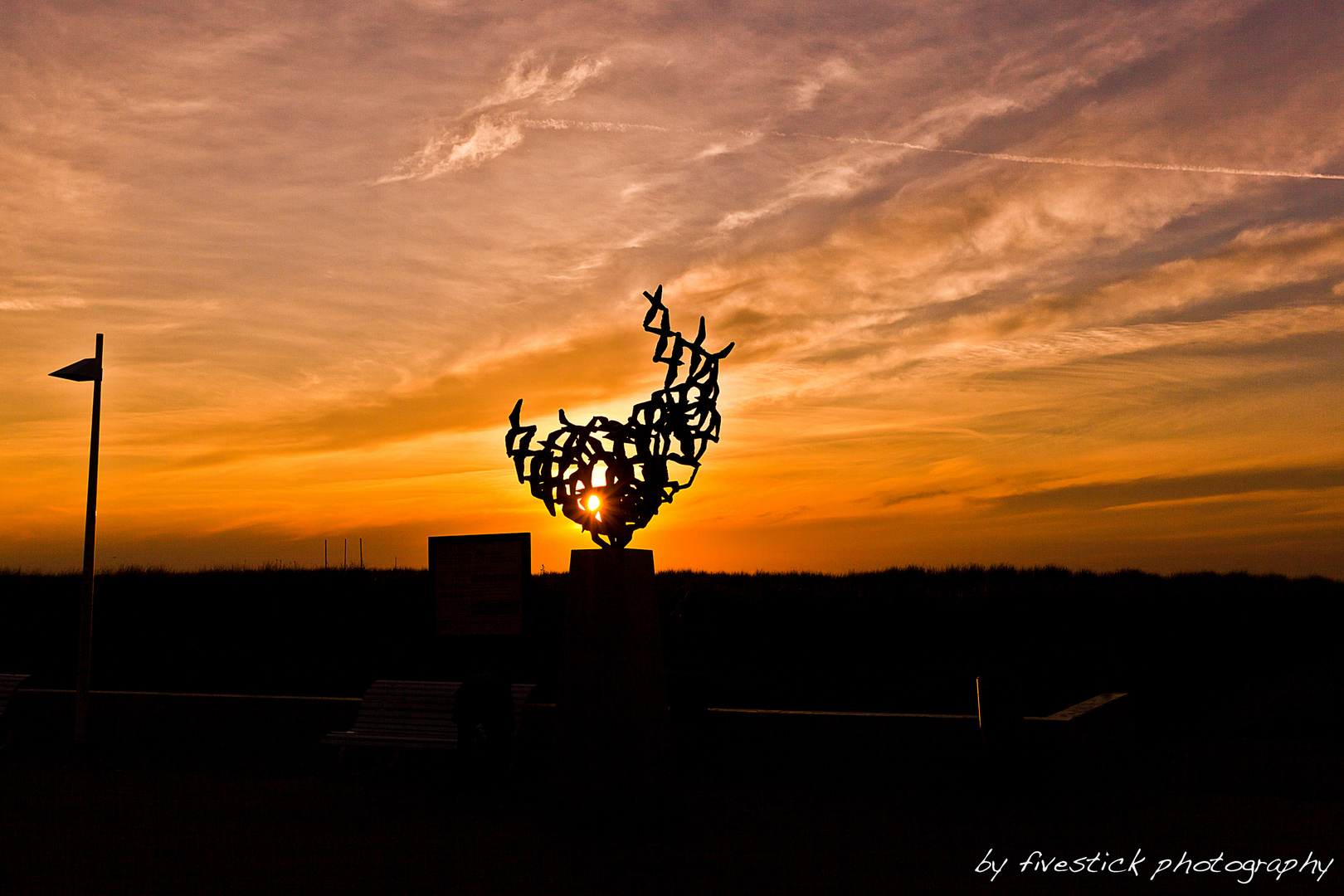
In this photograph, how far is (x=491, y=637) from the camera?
38.8ft

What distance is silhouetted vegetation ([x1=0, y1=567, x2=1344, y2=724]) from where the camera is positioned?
2166 cm

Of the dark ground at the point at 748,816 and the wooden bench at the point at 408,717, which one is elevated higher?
the wooden bench at the point at 408,717

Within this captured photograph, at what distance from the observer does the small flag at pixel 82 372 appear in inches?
511

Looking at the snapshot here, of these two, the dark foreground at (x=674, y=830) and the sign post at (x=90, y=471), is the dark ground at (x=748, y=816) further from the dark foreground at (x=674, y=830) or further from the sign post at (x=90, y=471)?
the sign post at (x=90, y=471)

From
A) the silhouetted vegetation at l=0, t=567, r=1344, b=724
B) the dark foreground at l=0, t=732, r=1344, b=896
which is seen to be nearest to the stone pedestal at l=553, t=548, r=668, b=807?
the dark foreground at l=0, t=732, r=1344, b=896

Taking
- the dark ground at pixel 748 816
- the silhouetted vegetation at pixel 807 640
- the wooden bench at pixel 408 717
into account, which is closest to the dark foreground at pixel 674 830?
the dark ground at pixel 748 816

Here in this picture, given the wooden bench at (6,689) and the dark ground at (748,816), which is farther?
the wooden bench at (6,689)

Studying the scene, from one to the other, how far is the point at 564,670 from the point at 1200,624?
27.0 metres

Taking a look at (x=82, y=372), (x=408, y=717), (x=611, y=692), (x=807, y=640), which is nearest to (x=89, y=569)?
(x=82, y=372)

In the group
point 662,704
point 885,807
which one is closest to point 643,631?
point 662,704

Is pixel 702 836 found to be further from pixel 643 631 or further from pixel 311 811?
pixel 311 811

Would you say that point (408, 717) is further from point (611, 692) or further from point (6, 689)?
point (6, 689)

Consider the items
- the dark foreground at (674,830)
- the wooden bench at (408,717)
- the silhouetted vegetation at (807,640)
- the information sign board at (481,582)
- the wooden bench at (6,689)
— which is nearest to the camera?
the dark foreground at (674,830)

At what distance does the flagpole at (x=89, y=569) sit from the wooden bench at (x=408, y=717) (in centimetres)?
372
